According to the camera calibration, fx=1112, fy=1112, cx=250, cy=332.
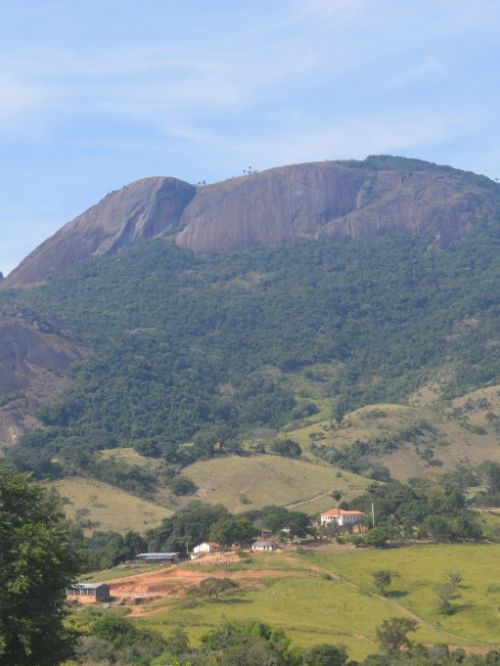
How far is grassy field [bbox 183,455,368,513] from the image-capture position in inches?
4675

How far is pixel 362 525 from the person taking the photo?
3743 inches

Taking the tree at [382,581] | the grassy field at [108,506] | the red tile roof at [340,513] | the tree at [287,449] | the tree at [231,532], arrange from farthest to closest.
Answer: the tree at [287,449] → the grassy field at [108,506] → the red tile roof at [340,513] → the tree at [231,532] → the tree at [382,581]

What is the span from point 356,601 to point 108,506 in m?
49.1

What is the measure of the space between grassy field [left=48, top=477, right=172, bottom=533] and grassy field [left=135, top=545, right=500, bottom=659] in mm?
29363

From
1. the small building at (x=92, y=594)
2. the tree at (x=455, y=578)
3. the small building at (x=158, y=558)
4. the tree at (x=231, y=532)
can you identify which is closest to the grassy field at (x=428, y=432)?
the tree at (x=231, y=532)

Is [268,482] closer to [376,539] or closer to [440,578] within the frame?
[376,539]

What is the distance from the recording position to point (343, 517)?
316 feet

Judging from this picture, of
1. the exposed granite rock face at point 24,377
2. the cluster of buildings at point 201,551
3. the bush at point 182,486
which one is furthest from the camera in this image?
the exposed granite rock face at point 24,377

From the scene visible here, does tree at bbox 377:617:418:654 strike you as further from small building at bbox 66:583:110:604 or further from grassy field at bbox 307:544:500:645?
small building at bbox 66:583:110:604

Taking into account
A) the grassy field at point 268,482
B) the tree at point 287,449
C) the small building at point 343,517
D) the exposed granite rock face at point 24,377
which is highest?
the exposed granite rock face at point 24,377

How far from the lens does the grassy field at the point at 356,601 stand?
61906 mm

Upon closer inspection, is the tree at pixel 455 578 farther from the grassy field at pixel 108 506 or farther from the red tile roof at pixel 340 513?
the grassy field at pixel 108 506

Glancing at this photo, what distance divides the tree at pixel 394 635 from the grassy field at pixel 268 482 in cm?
5360

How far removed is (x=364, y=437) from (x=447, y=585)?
75.0 meters
